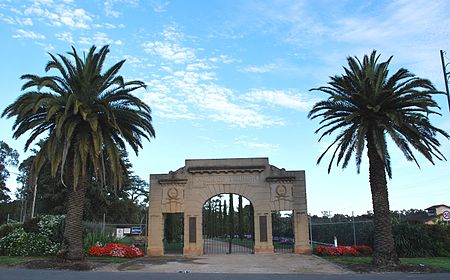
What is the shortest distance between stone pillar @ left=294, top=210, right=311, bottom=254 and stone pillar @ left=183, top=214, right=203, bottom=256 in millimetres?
6153

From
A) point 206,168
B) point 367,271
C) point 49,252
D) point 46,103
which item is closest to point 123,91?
point 46,103

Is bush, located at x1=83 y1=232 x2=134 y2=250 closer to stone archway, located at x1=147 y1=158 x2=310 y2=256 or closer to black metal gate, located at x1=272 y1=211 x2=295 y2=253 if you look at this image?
stone archway, located at x1=147 y1=158 x2=310 y2=256

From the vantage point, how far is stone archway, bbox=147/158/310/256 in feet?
83.5

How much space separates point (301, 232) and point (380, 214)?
7.72 meters

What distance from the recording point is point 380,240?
701 inches

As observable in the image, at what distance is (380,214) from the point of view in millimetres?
18141

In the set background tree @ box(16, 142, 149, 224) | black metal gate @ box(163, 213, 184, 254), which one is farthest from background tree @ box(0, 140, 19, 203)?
black metal gate @ box(163, 213, 184, 254)

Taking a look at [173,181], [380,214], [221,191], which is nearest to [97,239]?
[173,181]

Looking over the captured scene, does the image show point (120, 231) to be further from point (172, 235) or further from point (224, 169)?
point (224, 169)

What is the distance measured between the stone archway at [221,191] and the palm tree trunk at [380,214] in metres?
7.38

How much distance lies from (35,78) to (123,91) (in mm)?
4195

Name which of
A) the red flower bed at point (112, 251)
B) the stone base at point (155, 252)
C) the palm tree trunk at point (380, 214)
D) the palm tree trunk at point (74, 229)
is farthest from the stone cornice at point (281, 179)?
the palm tree trunk at point (74, 229)

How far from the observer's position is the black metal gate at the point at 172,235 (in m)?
28.3

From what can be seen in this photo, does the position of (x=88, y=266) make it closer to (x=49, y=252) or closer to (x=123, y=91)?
(x=49, y=252)
